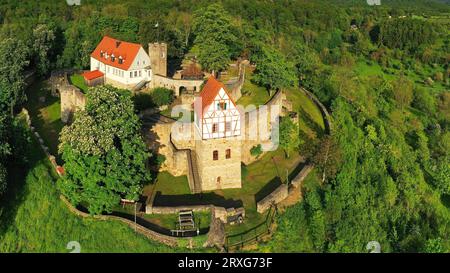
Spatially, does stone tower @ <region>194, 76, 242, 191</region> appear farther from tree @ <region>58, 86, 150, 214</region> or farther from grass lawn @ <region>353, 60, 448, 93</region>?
grass lawn @ <region>353, 60, 448, 93</region>

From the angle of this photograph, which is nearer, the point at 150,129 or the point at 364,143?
the point at 150,129

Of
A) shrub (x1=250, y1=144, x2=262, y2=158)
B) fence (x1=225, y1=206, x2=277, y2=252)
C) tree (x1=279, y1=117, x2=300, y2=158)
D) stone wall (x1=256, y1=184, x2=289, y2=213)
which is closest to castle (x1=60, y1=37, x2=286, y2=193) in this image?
shrub (x1=250, y1=144, x2=262, y2=158)

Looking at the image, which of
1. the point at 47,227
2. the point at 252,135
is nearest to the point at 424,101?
the point at 252,135

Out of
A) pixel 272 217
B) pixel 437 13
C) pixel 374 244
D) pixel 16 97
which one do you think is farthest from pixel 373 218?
pixel 437 13

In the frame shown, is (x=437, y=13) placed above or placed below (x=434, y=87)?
above

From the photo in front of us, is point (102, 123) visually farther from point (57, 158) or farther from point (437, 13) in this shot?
point (437, 13)

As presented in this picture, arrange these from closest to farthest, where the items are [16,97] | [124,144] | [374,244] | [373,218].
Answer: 1. [124,144]
2. [374,244]
3. [373,218]
4. [16,97]
